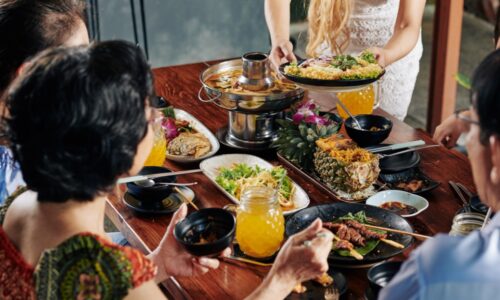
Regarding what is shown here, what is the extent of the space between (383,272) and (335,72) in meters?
1.09

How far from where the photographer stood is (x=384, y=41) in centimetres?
367

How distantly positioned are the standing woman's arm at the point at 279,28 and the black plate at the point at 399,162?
2.80 ft

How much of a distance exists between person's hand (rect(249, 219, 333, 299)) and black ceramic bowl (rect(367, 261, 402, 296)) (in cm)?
12

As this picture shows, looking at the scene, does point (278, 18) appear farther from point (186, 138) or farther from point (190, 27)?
point (190, 27)

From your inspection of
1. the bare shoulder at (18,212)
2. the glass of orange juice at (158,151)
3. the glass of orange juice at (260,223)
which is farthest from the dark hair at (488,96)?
the glass of orange juice at (158,151)

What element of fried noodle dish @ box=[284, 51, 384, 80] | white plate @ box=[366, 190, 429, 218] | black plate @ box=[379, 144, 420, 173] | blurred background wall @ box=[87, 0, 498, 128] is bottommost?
blurred background wall @ box=[87, 0, 498, 128]

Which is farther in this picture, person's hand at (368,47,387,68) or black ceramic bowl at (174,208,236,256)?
person's hand at (368,47,387,68)

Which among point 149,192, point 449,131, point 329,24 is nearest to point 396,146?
point 449,131

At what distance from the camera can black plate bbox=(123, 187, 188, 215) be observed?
7.64 feet

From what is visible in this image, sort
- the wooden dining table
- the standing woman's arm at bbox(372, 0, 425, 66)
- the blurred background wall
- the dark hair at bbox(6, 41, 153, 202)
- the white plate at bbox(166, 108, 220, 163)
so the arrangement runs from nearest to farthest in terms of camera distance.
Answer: the dark hair at bbox(6, 41, 153, 202)
the wooden dining table
the white plate at bbox(166, 108, 220, 163)
the standing woman's arm at bbox(372, 0, 425, 66)
the blurred background wall

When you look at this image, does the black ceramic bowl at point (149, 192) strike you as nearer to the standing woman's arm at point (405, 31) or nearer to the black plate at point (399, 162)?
the black plate at point (399, 162)

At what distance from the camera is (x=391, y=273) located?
1.83 meters

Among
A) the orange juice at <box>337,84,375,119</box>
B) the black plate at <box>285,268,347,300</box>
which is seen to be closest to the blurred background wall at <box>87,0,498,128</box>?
the orange juice at <box>337,84,375,119</box>

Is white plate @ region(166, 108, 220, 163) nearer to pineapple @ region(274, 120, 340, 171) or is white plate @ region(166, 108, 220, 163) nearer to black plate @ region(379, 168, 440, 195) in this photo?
pineapple @ region(274, 120, 340, 171)
